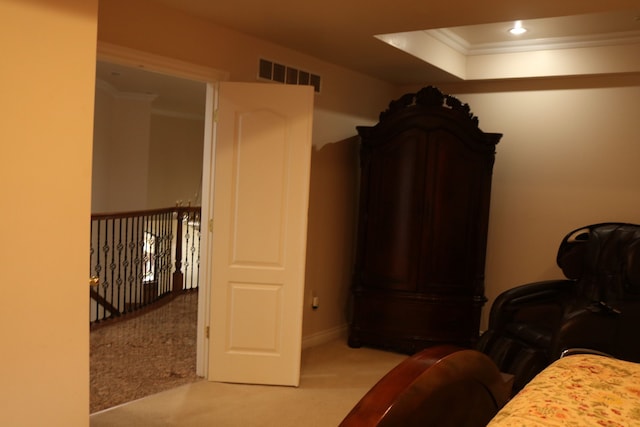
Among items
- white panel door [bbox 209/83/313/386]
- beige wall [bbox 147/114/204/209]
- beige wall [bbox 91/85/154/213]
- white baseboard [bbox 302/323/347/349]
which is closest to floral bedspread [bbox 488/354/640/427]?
white panel door [bbox 209/83/313/386]

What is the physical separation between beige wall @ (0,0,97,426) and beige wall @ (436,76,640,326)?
12.4 feet

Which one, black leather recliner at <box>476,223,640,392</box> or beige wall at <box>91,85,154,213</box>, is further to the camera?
beige wall at <box>91,85,154,213</box>

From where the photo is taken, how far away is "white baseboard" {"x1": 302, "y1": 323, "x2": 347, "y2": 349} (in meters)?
4.59

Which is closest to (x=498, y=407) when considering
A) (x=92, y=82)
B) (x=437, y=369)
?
(x=437, y=369)

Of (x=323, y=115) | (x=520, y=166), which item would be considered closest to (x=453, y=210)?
(x=520, y=166)

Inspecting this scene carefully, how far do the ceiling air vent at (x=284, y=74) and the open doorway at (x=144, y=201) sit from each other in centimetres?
83

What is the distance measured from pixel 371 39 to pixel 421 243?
1646 millimetres

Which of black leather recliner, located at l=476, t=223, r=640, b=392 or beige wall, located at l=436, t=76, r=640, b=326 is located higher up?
beige wall, located at l=436, t=76, r=640, b=326

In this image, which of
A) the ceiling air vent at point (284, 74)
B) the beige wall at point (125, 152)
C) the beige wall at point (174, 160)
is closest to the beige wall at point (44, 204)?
the ceiling air vent at point (284, 74)

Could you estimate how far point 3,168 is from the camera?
1.83 meters

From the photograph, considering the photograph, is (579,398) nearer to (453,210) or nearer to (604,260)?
(604,260)

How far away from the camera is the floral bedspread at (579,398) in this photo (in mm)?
1235

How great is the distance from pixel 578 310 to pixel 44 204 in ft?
9.60

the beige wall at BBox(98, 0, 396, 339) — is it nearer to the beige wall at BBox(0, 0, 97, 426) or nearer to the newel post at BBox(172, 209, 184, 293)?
the beige wall at BBox(0, 0, 97, 426)
